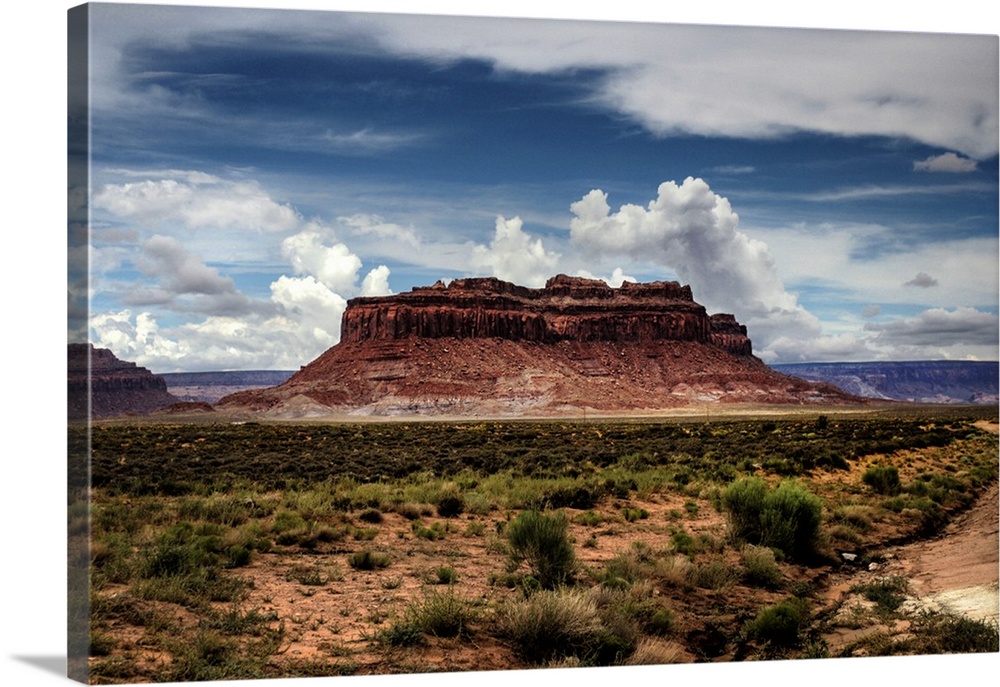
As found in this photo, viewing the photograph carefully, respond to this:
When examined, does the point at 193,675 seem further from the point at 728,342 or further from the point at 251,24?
the point at 728,342

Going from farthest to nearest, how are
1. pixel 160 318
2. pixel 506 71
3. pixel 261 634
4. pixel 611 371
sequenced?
pixel 611 371 < pixel 506 71 < pixel 160 318 < pixel 261 634

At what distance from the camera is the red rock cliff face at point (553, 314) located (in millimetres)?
13375

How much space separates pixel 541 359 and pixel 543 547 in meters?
15.6

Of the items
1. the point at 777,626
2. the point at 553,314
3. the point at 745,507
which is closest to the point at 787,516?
the point at 745,507

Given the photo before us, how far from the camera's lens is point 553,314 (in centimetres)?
2311

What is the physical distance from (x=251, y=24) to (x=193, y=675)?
6.71m

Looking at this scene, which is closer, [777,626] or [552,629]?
[552,629]

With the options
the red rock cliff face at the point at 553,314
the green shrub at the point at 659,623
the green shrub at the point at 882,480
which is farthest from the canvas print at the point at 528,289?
the red rock cliff face at the point at 553,314

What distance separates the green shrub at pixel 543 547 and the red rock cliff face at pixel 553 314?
127 inches

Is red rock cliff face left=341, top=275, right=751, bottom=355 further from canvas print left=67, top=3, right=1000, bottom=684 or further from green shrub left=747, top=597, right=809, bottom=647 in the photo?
green shrub left=747, top=597, right=809, bottom=647

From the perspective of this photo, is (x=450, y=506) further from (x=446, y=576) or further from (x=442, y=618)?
(x=442, y=618)

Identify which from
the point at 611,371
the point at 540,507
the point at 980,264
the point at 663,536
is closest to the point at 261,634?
the point at 540,507

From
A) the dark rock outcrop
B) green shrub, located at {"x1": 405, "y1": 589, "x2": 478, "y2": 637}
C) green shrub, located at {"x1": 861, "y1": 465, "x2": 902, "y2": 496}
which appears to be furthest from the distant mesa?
green shrub, located at {"x1": 405, "y1": 589, "x2": 478, "y2": 637}

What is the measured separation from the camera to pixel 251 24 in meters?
10.1
